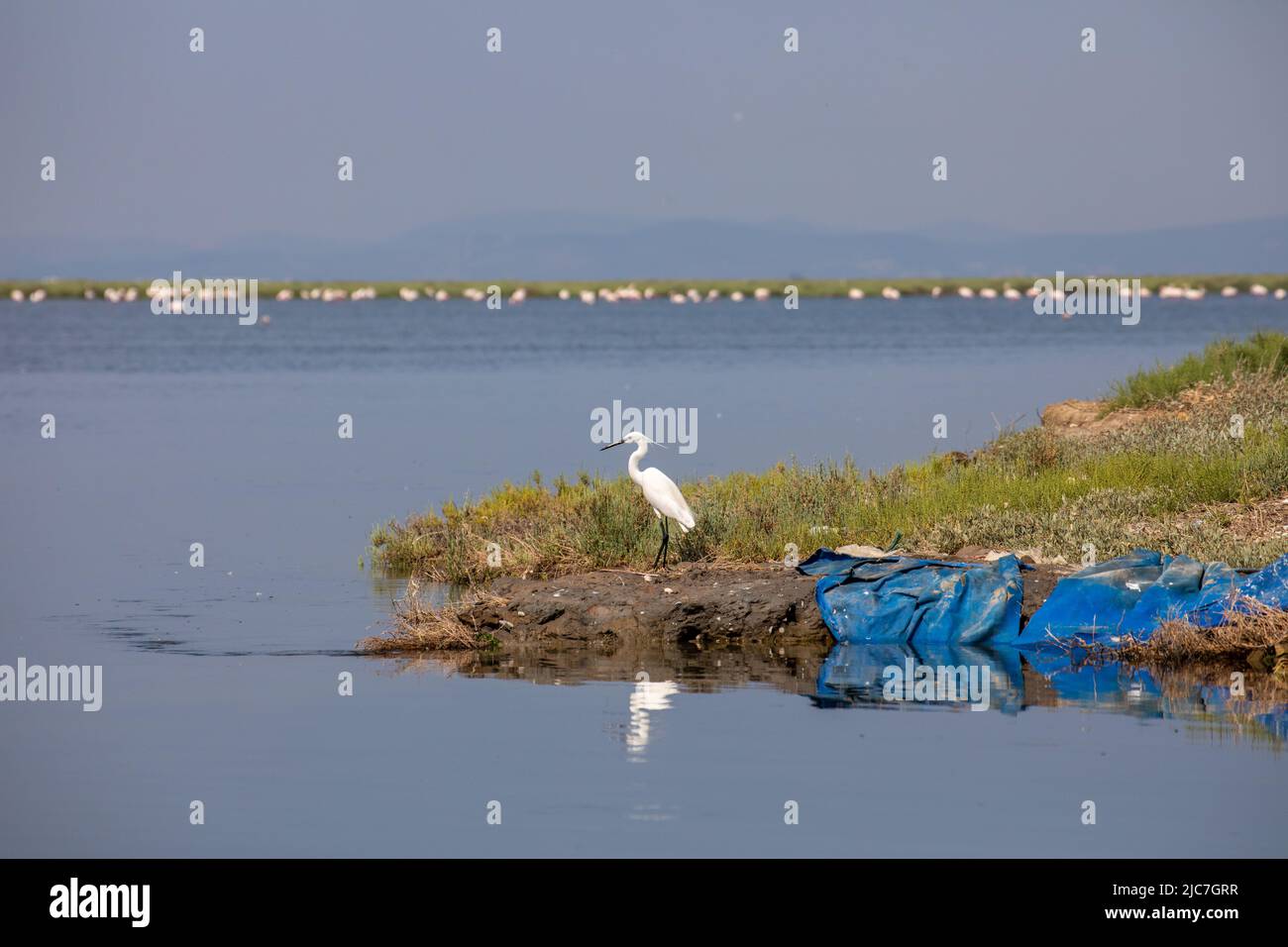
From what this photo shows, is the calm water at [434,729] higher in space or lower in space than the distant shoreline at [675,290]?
lower

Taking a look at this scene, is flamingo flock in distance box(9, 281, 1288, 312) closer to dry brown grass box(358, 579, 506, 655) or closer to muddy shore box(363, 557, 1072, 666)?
muddy shore box(363, 557, 1072, 666)

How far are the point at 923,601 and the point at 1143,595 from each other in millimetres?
1761

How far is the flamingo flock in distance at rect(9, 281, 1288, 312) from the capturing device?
498 feet

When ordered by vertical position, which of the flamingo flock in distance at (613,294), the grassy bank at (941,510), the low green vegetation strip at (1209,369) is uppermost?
the flamingo flock in distance at (613,294)

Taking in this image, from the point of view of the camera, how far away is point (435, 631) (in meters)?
16.2

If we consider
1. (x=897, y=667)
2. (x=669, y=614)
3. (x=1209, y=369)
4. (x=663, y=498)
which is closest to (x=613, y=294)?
(x=1209, y=369)

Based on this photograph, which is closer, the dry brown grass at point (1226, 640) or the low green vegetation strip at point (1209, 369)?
the dry brown grass at point (1226, 640)

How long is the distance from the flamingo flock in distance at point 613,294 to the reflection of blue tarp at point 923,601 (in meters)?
132

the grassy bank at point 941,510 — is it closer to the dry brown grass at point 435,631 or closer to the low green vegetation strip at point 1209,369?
the dry brown grass at point 435,631

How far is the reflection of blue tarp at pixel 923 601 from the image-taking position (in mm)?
15820

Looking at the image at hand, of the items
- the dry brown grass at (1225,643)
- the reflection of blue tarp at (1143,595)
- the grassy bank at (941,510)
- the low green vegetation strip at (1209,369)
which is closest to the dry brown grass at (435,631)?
the grassy bank at (941,510)

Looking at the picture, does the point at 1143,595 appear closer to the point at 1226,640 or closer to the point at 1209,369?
the point at 1226,640

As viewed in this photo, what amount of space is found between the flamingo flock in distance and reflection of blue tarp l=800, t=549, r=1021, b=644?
131802 mm

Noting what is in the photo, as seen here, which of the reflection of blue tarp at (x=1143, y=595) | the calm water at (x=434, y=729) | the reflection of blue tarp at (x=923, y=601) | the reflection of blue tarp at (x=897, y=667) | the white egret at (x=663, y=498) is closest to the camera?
the calm water at (x=434, y=729)
